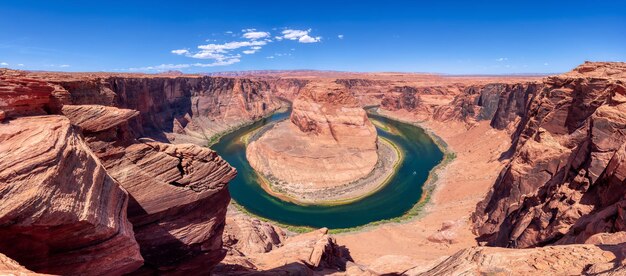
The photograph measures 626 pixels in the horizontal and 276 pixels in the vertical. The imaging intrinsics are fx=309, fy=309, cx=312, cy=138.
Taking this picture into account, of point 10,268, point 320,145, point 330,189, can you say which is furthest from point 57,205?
point 320,145

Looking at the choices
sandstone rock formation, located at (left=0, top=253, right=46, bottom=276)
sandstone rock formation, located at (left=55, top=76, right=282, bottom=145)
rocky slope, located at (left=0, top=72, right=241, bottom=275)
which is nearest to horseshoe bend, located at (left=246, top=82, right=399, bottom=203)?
sandstone rock formation, located at (left=55, top=76, right=282, bottom=145)

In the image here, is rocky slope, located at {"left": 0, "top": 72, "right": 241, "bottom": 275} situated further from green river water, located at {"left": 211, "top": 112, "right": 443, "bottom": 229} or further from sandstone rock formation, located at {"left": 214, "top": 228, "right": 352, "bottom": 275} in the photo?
green river water, located at {"left": 211, "top": 112, "right": 443, "bottom": 229}

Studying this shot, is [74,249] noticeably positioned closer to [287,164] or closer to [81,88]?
[81,88]

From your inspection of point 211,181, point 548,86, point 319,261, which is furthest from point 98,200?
point 548,86

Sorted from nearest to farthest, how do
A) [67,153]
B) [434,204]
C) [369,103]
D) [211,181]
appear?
1. [67,153]
2. [211,181]
3. [434,204]
4. [369,103]

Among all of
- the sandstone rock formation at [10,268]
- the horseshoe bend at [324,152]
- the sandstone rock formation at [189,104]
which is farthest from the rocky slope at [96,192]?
the sandstone rock formation at [189,104]

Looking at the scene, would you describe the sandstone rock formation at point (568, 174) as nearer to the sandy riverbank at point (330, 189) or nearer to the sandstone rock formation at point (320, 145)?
the sandy riverbank at point (330, 189)
